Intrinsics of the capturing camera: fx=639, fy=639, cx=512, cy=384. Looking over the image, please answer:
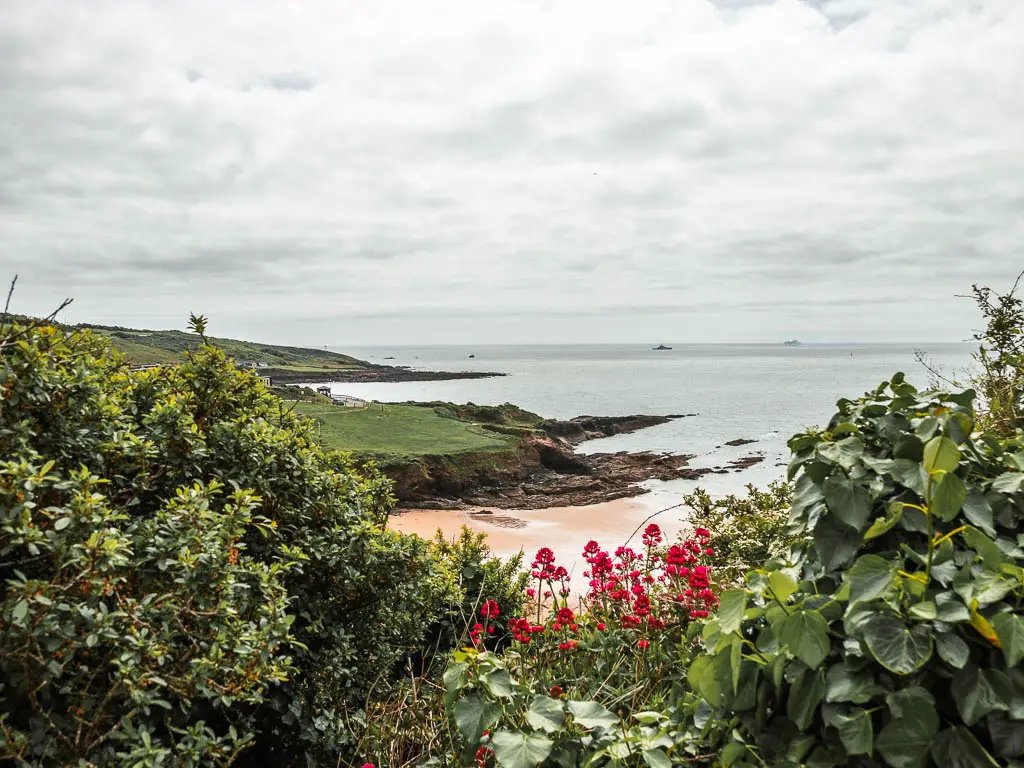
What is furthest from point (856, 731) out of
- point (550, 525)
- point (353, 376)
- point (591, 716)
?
point (353, 376)

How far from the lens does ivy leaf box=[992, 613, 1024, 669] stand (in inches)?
56.9

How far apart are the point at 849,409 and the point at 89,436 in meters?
3.54

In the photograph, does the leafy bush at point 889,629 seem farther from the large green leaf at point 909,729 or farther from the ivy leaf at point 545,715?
the ivy leaf at point 545,715

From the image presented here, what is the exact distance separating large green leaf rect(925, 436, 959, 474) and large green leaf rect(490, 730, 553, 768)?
1.32 m

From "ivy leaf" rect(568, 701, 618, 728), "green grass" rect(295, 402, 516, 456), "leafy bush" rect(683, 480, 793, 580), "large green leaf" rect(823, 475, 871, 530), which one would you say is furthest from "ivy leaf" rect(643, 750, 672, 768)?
"green grass" rect(295, 402, 516, 456)

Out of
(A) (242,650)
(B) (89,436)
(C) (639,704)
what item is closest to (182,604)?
(A) (242,650)

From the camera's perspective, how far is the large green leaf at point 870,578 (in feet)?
5.20

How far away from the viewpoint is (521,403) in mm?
70812

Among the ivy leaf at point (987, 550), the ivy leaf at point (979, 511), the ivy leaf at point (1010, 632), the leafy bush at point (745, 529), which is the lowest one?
the leafy bush at point (745, 529)

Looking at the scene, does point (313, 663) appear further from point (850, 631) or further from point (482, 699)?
point (850, 631)

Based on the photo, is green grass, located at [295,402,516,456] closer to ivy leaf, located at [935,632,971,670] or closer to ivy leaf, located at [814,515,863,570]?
ivy leaf, located at [814,515,863,570]

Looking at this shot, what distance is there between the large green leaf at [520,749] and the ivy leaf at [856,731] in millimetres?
796

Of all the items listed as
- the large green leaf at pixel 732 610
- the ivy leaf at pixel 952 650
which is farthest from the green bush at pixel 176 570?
the ivy leaf at pixel 952 650

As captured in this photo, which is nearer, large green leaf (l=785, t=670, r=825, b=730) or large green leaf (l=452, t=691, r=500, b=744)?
large green leaf (l=785, t=670, r=825, b=730)
